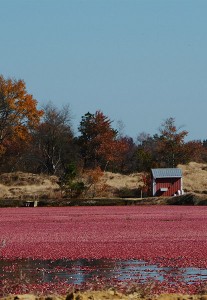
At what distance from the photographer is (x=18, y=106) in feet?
299

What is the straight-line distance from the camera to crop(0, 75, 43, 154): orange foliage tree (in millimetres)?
90125

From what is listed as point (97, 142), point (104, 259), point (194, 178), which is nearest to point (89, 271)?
point (104, 259)

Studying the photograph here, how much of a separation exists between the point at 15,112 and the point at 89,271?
73625 mm

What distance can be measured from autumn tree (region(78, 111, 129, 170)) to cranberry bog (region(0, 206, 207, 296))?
59.4m

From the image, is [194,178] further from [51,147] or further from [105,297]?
[105,297]

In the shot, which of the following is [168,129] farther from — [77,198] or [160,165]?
[77,198]

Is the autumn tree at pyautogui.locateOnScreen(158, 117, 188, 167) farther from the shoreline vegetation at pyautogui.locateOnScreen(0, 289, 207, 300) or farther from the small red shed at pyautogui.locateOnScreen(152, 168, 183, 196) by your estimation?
the shoreline vegetation at pyautogui.locateOnScreen(0, 289, 207, 300)

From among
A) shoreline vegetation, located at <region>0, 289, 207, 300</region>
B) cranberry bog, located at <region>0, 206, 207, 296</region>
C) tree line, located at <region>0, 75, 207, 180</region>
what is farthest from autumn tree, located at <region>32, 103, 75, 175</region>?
shoreline vegetation, located at <region>0, 289, 207, 300</region>

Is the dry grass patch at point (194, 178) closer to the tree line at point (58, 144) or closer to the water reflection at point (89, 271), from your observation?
the tree line at point (58, 144)

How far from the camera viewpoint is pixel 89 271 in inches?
727

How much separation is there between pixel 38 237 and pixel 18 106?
204 feet

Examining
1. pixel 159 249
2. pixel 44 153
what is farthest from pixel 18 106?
pixel 159 249

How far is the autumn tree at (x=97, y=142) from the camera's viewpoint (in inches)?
3743

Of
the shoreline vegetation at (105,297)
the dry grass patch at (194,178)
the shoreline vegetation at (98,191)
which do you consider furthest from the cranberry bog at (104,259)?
the dry grass patch at (194,178)
